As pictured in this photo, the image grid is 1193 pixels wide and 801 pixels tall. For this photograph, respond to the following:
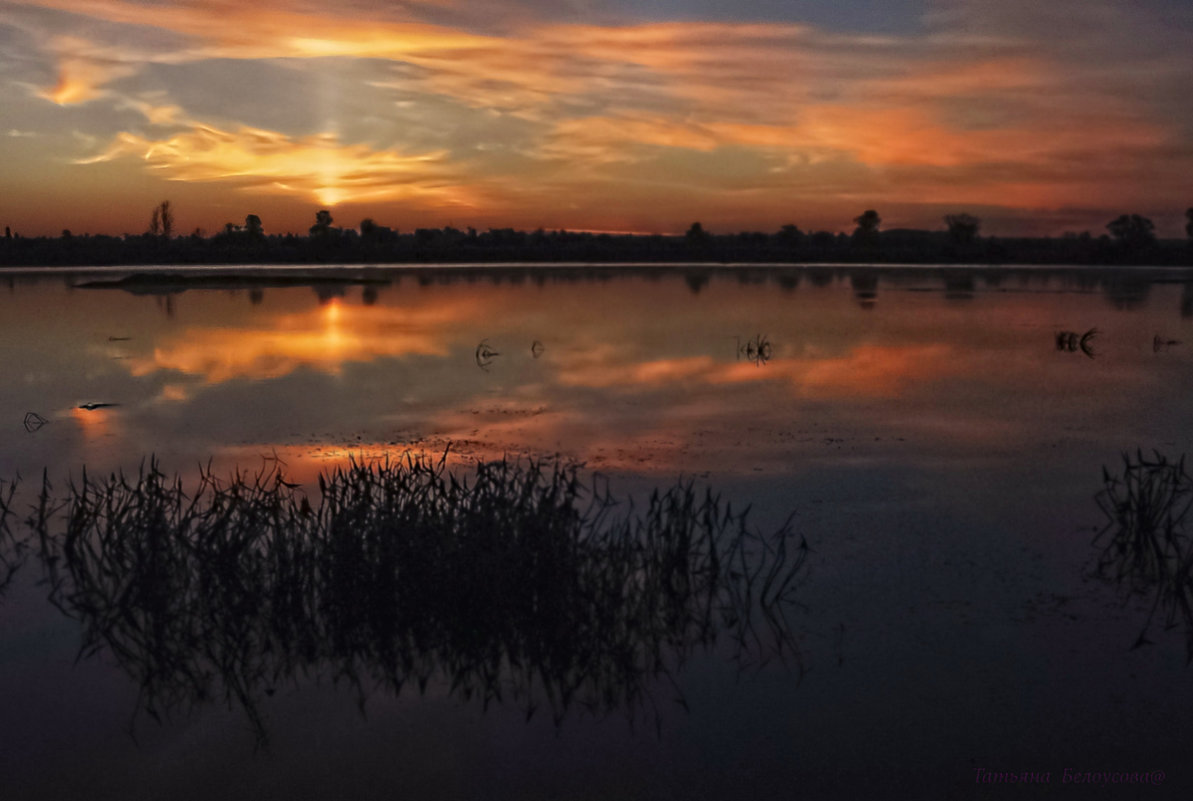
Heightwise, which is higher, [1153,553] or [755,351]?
[755,351]

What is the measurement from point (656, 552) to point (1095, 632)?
128 inches

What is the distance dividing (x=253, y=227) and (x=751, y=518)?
382 ft

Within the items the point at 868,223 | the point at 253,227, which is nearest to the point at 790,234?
the point at 868,223

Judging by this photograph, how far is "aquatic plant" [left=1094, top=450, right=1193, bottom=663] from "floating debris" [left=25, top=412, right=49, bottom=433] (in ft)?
43.5

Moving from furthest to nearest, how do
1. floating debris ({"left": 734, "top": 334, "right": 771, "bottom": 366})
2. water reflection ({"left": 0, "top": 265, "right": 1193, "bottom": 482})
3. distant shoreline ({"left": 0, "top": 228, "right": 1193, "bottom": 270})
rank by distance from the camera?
distant shoreline ({"left": 0, "top": 228, "right": 1193, "bottom": 270}) < floating debris ({"left": 734, "top": 334, "right": 771, "bottom": 366}) < water reflection ({"left": 0, "top": 265, "right": 1193, "bottom": 482})

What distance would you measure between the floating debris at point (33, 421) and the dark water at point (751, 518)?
0.23 feet

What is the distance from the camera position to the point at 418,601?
6.99 m

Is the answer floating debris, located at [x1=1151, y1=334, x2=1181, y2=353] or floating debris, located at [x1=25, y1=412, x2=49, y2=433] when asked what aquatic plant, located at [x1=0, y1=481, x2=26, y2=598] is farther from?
floating debris, located at [x1=1151, y1=334, x2=1181, y2=353]

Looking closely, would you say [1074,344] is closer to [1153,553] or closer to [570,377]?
[570,377]

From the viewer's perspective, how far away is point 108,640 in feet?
22.2

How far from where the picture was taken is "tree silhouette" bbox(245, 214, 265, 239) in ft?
374

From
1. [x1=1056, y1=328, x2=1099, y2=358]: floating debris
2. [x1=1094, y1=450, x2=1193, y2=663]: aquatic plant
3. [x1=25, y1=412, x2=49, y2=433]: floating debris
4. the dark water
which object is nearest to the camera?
the dark water

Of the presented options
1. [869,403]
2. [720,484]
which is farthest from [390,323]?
[720,484]

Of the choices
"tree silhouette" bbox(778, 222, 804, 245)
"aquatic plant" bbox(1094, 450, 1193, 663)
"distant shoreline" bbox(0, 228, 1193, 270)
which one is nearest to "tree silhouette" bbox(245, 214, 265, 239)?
"distant shoreline" bbox(0, 228, 1193, 270)
